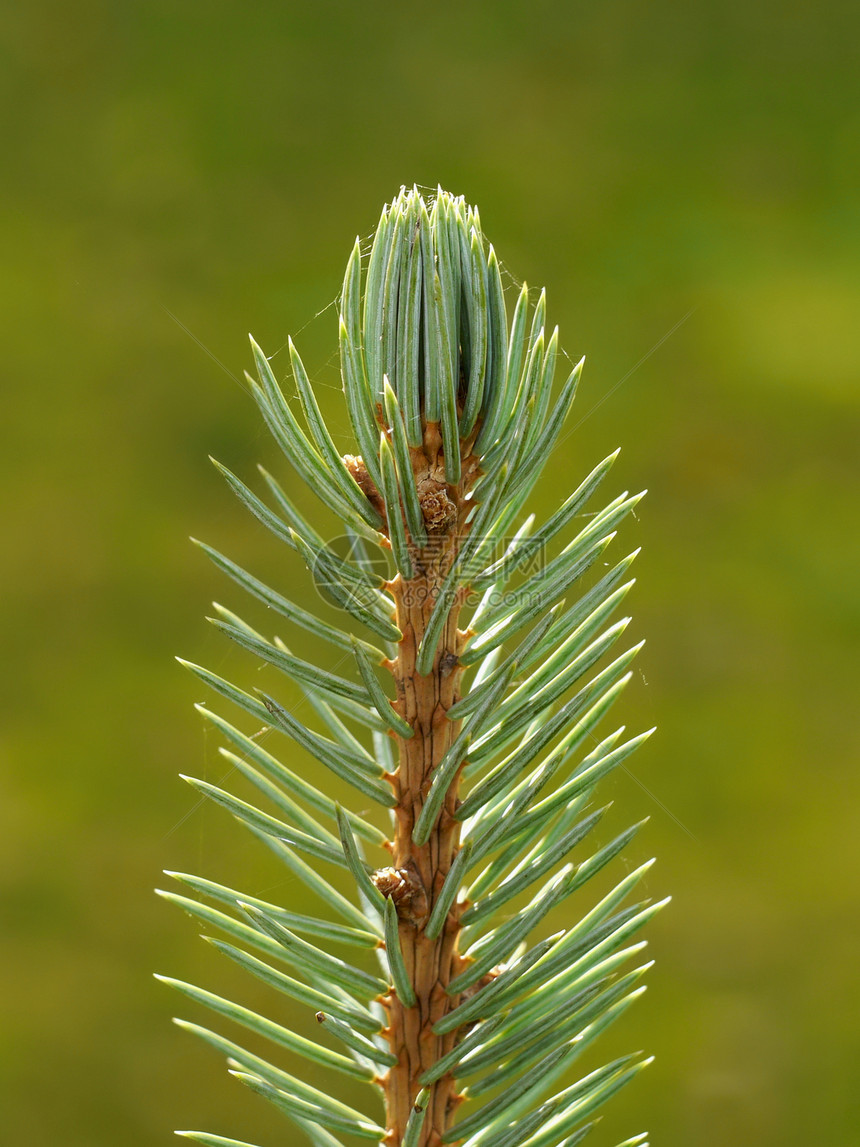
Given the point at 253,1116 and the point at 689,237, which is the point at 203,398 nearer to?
the point at 689,237

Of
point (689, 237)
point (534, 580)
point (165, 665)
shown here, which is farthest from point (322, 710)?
point (689, 237)

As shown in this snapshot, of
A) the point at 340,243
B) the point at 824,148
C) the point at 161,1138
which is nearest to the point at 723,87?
the point at 824,148

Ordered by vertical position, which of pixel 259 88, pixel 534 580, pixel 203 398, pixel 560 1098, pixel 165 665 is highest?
pixel 259 88

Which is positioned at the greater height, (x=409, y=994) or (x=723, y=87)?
(x=723, y=87)

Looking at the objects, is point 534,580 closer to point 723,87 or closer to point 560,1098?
point 560,1098

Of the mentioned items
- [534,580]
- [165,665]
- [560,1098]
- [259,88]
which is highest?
[259,88]

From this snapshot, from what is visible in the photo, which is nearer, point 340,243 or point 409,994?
point 409,994

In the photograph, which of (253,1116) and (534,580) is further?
(253,1116)

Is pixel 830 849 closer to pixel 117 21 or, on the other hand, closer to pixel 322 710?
pixel 322 710

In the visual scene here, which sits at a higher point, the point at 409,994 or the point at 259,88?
the point at 259,88
